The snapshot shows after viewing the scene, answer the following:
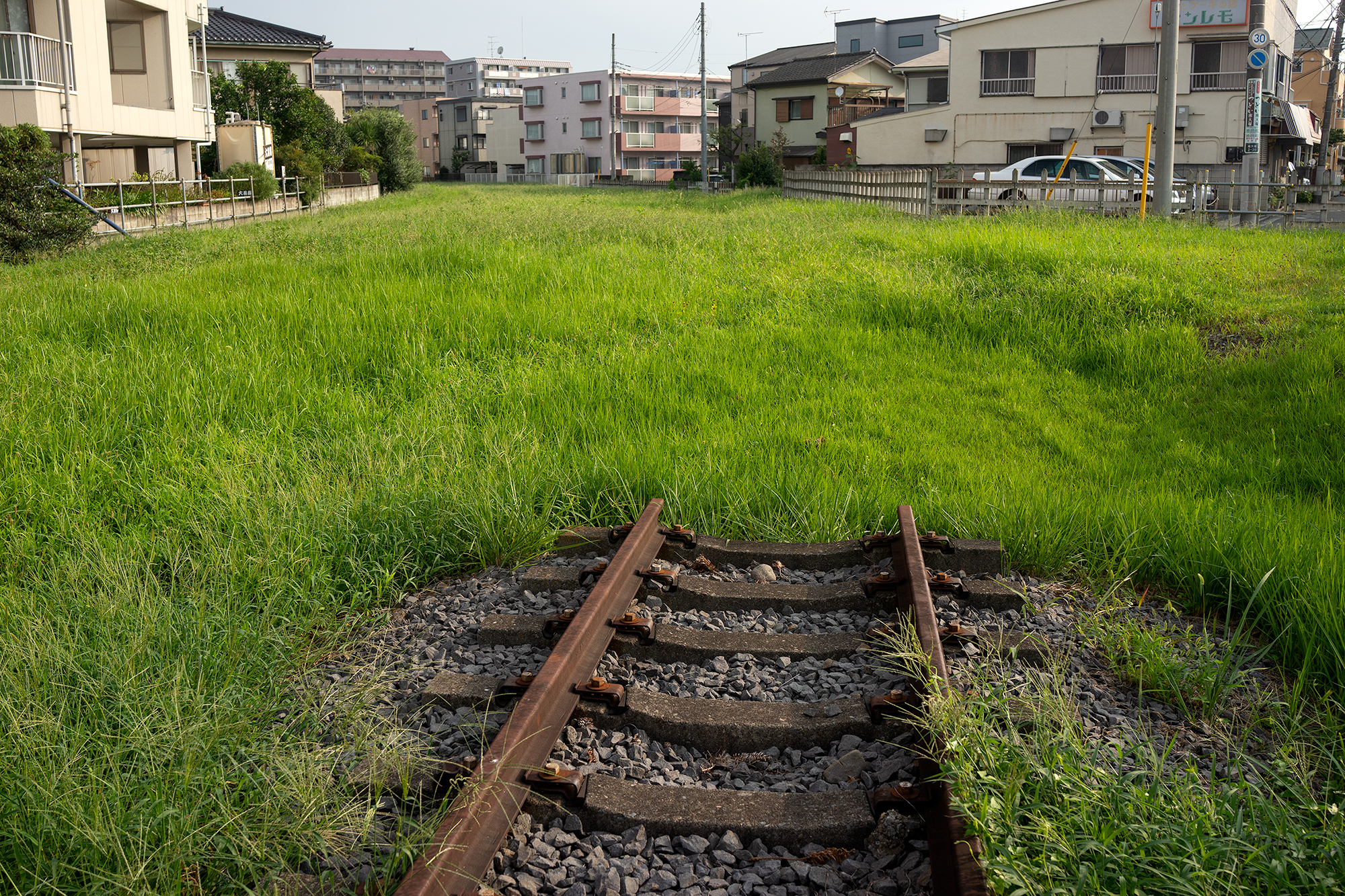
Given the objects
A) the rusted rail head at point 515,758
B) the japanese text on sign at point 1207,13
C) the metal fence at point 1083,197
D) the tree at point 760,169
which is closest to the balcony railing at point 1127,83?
the japanese text on sign at point 1207,13

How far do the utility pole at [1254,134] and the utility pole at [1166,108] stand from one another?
11.6 ft

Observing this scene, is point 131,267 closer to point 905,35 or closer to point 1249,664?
point 1249,664

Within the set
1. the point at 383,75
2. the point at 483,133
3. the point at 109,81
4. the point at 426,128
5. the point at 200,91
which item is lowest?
the point at 109,81

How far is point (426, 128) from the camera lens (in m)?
101

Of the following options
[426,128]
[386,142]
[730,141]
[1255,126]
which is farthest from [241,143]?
[426,128]

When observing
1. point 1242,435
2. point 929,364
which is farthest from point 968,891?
point 929,364

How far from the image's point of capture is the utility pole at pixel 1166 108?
52.3 ft

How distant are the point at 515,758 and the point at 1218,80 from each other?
3932 cm

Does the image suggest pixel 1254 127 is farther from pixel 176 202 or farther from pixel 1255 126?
pixel 176 202

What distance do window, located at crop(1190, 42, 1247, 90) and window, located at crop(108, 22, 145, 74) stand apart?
33.5 meters

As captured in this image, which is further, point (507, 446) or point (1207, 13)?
point (1207, 13)

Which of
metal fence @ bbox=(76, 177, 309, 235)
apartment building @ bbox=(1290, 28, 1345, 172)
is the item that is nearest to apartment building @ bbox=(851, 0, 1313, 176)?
metal fence @ bbox=(76, 177, 309, 235)

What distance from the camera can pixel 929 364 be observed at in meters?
7.91

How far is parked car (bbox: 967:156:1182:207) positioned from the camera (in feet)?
63.1
